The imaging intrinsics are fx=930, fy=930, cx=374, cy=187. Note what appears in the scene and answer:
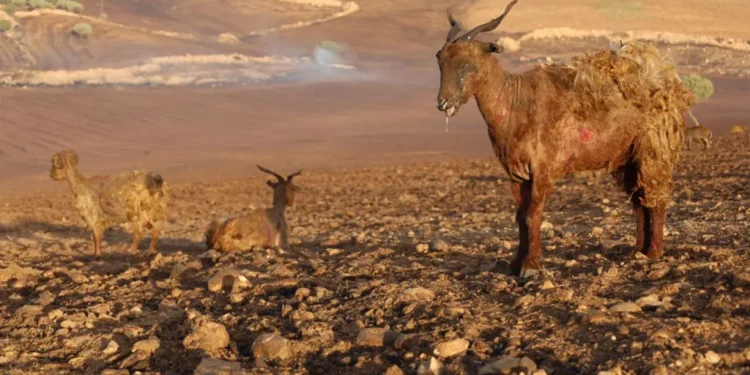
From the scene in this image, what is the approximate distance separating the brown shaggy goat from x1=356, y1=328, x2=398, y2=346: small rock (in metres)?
1.62

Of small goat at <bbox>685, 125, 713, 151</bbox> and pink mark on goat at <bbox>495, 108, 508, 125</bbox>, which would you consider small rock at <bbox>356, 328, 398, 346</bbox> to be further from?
small goat at <bbox>685, 125, 713, 151</bbox>

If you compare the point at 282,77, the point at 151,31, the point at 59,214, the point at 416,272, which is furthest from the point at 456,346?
the point at 151,31

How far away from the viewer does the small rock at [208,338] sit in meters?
5.83

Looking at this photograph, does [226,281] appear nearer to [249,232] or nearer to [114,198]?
[249,232]

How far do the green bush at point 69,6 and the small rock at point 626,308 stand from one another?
5591 cm

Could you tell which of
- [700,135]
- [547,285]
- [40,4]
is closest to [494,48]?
[547,285]

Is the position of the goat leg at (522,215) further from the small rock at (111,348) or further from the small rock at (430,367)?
the small rock at (111,348)

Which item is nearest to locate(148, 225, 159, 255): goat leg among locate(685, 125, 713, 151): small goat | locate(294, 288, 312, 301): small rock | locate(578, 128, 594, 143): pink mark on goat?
locate(294, 288, 312, 301): small rock

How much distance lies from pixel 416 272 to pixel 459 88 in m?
1.76

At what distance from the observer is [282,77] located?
4634cm

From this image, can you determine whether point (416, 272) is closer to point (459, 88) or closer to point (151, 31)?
point (459, 88)

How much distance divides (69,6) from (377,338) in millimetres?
56327

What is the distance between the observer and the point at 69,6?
188ft

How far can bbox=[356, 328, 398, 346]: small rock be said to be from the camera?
18.3 ft
